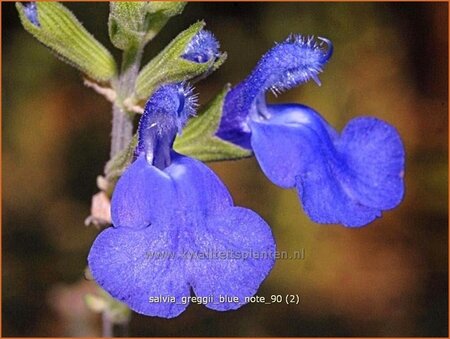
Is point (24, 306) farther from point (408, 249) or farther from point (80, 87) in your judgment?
point (408, 249)

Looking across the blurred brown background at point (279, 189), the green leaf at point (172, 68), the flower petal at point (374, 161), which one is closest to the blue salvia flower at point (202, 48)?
the green leaf at point (172, 68)

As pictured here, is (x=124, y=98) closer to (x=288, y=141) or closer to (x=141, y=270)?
(x=288, y=141)

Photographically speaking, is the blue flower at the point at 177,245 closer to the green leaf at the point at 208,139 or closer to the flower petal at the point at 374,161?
the green leaf at the point at 208,139

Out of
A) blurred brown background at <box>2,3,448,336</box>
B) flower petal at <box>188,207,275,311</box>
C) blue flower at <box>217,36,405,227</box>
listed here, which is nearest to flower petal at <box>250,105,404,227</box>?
blue flower at <box>217,36,405,227</box>

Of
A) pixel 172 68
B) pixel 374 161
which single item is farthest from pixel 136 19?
pixel 374 161

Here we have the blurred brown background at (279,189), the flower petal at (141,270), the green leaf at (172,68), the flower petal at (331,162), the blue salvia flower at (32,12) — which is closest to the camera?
the flower petal at (141,270)
